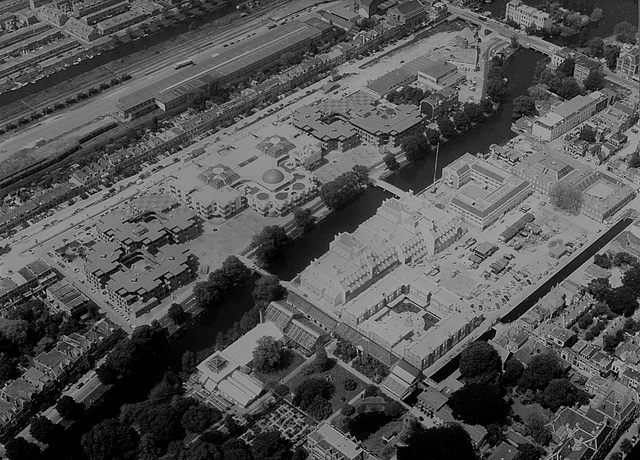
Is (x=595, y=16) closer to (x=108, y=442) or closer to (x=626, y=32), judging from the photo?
(x=626, y=32)

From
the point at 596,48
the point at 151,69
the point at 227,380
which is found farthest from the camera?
the point at 596,48

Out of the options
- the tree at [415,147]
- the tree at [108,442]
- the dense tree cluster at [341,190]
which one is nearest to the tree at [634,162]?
the tree at [415,147]

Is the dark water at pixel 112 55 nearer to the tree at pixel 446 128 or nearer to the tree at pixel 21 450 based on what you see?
the tree at pixel 446 128

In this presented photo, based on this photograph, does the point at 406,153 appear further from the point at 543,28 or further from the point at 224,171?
the point at 543,28

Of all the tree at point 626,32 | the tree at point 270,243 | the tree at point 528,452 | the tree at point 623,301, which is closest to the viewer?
the tree at point 528,452

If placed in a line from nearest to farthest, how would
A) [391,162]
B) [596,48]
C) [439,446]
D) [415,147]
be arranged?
[439,446]
[391,162]
[415,147]
[596,48]

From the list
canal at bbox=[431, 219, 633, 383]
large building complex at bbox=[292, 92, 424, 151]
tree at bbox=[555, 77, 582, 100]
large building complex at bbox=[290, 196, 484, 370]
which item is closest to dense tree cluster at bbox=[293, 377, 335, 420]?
large building complex at bbox=[290, 196, 484, 370]

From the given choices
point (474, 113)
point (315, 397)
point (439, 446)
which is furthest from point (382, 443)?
point (474, 113)

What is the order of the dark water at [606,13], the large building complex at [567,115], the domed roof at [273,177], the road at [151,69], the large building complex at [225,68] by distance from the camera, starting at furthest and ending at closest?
the dark water at [606,13] → the large building complex at [225,68] → the road at [151,69] → the large building complex at [567,115] → the domed roof at [273,177]
